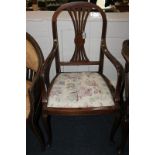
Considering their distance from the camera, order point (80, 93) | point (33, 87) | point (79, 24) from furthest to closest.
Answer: point (79, 24)
point (80, 93)
point (33, 87)

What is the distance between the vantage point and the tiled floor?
173cm

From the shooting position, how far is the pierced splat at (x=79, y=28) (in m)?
1.66

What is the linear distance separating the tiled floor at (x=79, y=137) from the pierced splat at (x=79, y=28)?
1.66 ft

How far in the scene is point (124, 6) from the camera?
3.52m

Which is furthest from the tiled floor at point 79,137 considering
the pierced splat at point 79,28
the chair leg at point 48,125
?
the pierced splat at point 79,28

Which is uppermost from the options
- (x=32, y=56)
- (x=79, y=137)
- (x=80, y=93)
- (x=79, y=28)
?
(x=79, y=28)

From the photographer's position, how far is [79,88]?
159 cm

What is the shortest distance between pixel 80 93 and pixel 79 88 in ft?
0.18

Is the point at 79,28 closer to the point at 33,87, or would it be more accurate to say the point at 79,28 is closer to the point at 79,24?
the point at 79,24

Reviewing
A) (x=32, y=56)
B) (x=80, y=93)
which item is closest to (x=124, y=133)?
(x=80, y=93)

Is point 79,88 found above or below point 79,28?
below

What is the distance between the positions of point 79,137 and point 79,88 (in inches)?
17.1

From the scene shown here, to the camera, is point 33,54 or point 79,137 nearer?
point 33,54

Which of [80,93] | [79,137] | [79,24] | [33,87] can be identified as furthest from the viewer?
[79,137]
